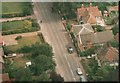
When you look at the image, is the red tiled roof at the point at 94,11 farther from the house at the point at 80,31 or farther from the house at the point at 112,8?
the house at the point at 80,31

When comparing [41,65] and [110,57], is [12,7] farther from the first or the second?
[110,57]

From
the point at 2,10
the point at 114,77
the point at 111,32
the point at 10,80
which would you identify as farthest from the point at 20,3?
the point at 114,77

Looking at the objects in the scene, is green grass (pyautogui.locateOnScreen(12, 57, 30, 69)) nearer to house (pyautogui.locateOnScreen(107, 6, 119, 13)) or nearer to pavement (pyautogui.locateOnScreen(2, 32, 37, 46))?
pavement (pyautogui.locateOnScreen(2, 32, 37, 46))

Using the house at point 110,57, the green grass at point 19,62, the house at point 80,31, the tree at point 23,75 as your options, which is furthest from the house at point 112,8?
the tree at point 23,75

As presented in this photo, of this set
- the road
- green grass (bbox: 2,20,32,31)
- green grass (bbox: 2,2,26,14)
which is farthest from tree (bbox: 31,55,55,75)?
green grass (bbox: 2,2,26,14)

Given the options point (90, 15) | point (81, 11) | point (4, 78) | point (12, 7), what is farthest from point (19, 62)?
point (12, 7)

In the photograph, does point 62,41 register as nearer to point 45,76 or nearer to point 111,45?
point 111,45
